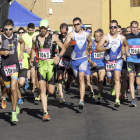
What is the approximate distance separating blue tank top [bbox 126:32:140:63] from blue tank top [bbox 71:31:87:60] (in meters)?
1.60

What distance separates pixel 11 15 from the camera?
22531mm

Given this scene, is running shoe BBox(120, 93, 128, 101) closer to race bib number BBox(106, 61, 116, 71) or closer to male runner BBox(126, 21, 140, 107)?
male runner BBox(126, 21, 140, 107)

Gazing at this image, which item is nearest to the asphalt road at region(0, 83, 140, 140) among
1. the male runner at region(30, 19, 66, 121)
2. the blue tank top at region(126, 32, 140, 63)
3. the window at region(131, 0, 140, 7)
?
the male runner at region(30, 19, 66, 121)

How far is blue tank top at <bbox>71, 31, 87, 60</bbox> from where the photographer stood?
1093 centimetres

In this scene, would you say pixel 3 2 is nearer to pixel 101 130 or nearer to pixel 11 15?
pixel 11 15

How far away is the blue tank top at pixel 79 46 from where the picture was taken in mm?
10930

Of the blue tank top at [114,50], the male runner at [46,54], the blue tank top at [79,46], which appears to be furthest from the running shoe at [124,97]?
the male runner at [46,54]

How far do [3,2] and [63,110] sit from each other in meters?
10.8

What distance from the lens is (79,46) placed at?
10992 millimetres

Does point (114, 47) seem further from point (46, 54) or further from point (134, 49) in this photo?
point (46, 54)

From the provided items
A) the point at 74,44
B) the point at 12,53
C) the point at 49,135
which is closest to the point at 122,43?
the point at 74,44

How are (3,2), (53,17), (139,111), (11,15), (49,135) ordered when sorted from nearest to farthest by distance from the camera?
(49,135) → (139,111) → (3,2) → (11,15) → (53,17)

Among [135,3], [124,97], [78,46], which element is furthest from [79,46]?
[135,3]

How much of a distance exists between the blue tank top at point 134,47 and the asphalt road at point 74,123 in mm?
1205
